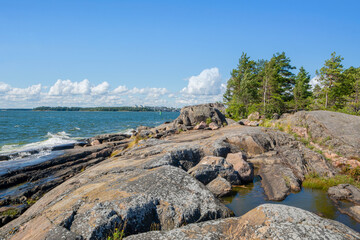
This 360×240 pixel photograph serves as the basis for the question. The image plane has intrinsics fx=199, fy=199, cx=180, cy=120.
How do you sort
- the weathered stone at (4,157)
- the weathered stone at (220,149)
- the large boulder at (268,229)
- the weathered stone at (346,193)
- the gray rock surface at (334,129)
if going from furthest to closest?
the weathered stone at (4,157)
the gray rock surface at (334,129)
the weathered stone at (220,149)
the weathered stone at (346,193)
the large boulder at (268,229)

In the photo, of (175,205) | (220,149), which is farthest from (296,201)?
(175,205)

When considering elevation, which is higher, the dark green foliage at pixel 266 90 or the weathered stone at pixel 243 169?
the dark green foliage at pixel 266 90

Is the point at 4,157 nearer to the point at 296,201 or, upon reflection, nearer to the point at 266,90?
the point at 296,201

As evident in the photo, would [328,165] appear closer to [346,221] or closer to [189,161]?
[346,221]

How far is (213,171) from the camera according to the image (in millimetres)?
12305

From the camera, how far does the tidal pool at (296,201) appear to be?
9.85m

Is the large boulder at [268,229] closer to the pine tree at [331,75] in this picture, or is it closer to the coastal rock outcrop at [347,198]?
the coastal rock outcrop at [347,198]

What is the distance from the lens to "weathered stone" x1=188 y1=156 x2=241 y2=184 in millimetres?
11875

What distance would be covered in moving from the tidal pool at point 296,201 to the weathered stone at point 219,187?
368 mm

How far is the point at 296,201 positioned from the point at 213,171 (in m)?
4.81

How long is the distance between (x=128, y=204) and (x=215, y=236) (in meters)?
3.05

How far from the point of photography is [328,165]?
15289mm

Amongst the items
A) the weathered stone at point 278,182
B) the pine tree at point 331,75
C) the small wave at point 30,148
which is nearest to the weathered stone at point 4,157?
the small wave at point 30,148

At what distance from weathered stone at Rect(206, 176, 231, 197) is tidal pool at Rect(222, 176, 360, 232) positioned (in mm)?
368
